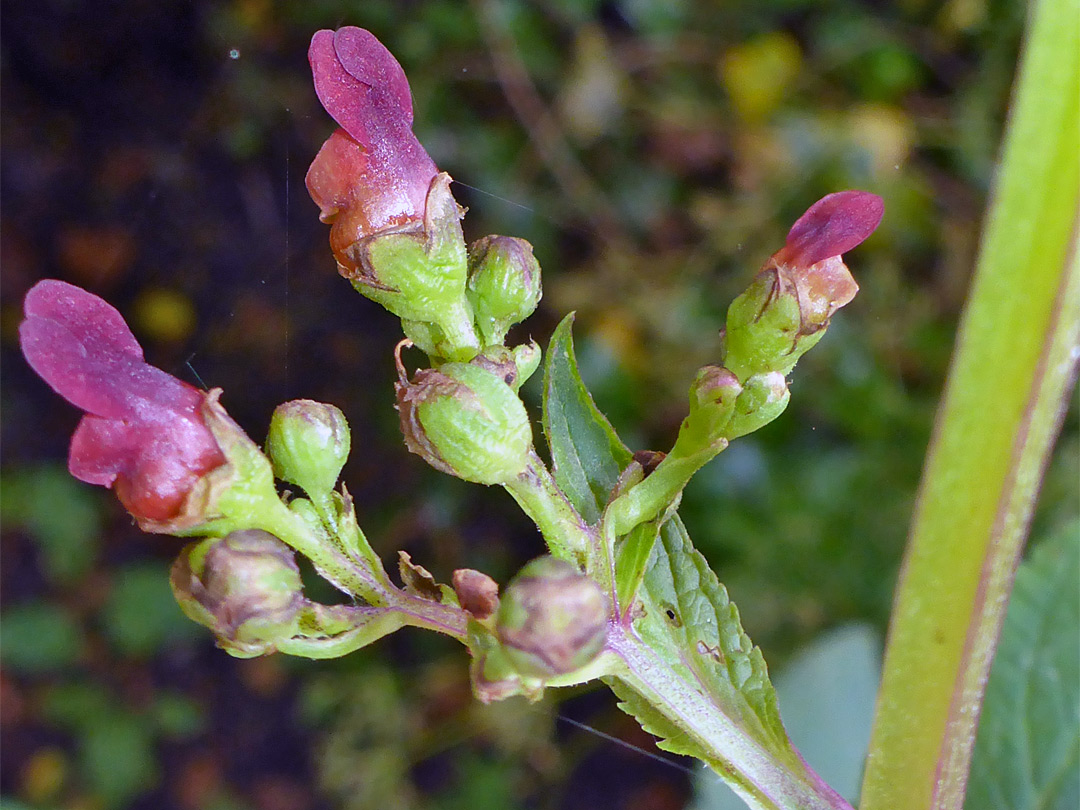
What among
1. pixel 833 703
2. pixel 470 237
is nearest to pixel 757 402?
pixel 833 703

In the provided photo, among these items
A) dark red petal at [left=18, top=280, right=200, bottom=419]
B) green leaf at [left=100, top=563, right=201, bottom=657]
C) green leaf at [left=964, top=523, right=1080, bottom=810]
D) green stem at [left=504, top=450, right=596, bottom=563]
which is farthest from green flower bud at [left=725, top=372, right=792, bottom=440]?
green leaf at [left=100, top=563, right=201, bottom=657]

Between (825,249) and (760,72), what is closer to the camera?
(825,249)

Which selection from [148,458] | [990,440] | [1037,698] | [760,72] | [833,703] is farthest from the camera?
[760,72]

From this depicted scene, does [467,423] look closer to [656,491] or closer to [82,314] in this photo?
[656,491]

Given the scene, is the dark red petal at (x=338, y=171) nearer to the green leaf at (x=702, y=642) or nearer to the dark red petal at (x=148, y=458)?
the dark red petal at (x=148, y=458)

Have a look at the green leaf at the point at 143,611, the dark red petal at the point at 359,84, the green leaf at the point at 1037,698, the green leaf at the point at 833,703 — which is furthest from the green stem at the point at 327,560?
the green leaf at the point at 143,611

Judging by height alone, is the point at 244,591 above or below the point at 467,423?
below
